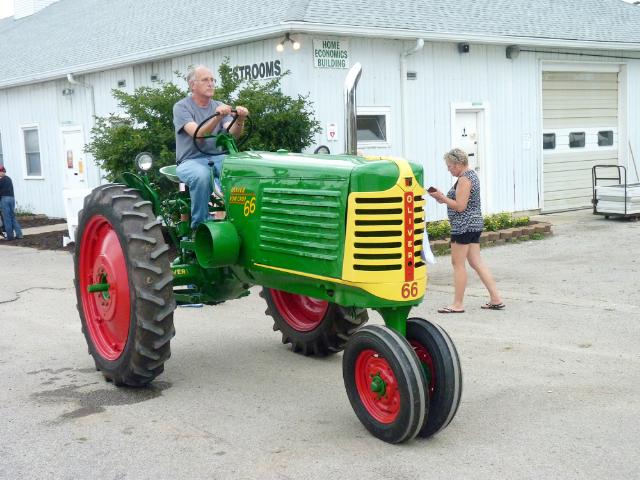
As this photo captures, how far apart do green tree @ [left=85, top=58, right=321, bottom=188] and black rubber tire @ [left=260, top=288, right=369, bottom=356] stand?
4.99 metres

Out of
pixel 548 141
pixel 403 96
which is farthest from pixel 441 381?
pixel 548 141

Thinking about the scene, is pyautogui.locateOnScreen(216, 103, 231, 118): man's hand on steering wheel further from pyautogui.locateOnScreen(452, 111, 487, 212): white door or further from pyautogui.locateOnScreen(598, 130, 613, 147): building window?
pyautogui.locateOnScreen(598, 130, 613, 147): building window

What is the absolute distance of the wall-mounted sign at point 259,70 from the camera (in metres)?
12.7

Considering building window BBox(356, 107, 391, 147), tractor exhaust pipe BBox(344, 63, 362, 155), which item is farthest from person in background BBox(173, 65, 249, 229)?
building window BBox(356, 107, 391, 147)

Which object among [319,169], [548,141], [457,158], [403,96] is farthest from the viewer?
[548,141]

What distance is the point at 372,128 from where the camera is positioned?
13.5 metres

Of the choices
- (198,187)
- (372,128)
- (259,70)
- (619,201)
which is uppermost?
(259,70)

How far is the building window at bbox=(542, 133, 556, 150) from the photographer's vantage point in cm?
1644

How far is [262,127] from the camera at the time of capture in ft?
37.9

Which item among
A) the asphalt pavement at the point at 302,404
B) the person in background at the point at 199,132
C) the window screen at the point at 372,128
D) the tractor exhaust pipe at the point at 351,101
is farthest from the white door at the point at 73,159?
the tractor exhaust pipe at the point at 351,101

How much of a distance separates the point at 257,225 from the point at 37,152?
1581cm

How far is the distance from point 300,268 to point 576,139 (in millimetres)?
13252

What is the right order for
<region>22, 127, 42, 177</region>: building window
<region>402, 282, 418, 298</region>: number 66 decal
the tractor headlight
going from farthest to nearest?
<region>22, 127, 42, 177</region>: building window, the tractor headlight, <region>402, 282, 418, 298</region>: number 66 decal

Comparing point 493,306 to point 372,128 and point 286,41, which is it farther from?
point 286,41
